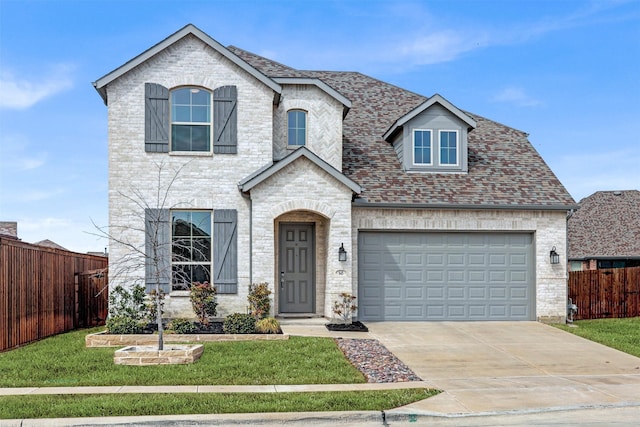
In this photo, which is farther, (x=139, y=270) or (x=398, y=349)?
(x=139, y=270)

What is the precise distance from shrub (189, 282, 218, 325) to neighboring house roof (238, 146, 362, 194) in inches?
105

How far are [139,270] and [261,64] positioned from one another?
7515mm

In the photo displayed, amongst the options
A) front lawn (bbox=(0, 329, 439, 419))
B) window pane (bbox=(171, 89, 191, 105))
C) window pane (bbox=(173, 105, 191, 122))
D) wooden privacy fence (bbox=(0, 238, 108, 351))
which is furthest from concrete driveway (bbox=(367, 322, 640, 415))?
wooden privacy fence (bbox=(0, 238, 108, 351))

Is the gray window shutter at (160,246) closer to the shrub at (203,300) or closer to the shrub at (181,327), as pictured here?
the shrub at (203,300)

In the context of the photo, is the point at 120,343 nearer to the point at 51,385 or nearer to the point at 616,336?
the point at 51,385

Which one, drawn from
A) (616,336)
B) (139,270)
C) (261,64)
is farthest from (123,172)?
(616,336)

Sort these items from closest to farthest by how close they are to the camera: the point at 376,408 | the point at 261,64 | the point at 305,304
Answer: the point at 376,408 < the point at 305,304 < the point at 261,64

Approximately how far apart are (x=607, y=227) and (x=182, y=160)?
81.7ft

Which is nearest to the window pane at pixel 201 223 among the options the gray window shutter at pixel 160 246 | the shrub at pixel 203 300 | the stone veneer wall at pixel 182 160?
the stone veneer wall at pixel 182 160

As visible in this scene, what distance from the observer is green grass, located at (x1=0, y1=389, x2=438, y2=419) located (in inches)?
322

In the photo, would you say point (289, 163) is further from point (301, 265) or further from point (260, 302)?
point (260, 302)

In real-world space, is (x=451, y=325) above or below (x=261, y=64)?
below

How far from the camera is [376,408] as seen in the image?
8.40m

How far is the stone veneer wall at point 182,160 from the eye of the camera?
53.6 ft
